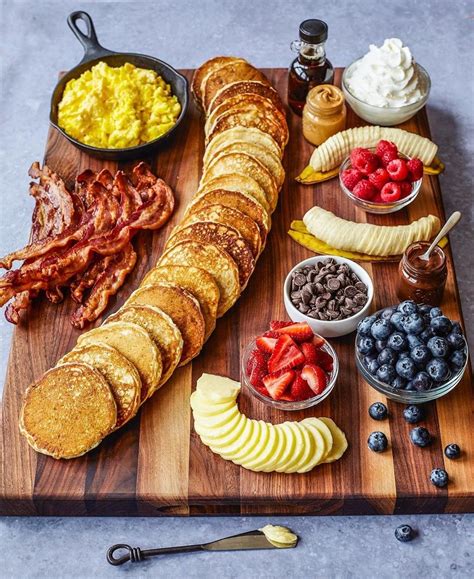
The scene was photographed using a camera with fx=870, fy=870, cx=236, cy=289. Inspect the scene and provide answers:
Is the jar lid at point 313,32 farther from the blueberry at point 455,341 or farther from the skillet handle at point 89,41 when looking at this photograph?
the blueberry at point 455,341

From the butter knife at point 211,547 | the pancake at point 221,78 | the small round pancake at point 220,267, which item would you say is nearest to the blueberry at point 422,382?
the butter knife at point 211,547

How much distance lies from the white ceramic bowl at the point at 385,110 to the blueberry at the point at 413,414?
170 cm

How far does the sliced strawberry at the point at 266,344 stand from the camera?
3.66 meters

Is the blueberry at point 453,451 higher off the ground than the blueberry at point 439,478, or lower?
higher

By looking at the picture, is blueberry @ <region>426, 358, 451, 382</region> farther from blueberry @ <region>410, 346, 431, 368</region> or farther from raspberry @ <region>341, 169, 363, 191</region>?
raspberry @ <region>341, 169, 363, 191</region>

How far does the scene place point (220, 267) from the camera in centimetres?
395

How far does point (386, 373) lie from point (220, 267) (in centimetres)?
92

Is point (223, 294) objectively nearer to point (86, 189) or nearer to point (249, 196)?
point (249, 196)

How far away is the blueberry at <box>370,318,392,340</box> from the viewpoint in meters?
3.53

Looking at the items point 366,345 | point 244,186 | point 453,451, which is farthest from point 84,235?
point 453,451

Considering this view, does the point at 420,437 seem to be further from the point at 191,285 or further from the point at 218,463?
the point at 191,285

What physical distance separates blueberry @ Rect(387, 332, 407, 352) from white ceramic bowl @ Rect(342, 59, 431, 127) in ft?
5.02

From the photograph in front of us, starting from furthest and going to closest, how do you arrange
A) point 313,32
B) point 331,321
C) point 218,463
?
1. point 313,32
2. point 331,321
3. point 218,463

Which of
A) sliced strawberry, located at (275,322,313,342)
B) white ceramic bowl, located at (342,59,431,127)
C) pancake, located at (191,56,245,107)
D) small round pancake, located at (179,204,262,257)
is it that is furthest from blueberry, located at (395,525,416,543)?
pancake, located at (191,56,245,107)
